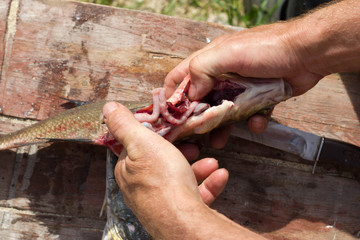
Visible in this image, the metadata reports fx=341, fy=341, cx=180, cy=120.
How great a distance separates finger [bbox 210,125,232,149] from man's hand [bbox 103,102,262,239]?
967 mm

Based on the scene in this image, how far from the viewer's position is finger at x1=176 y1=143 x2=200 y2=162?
2992mm

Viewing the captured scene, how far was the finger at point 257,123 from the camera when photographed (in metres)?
2.89

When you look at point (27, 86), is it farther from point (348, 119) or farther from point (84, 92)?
point (348, 119)

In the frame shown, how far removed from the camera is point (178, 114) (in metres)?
2.56

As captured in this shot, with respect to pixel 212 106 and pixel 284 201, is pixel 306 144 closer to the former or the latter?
pixel 284 201

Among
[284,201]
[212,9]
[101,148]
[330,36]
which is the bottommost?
[284,201]

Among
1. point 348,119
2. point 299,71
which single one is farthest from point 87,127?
point 348,119

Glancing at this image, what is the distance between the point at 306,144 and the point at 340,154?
0.34 m

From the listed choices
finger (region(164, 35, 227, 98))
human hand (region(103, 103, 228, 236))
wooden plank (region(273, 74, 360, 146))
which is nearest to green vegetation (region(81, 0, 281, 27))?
wooden plank (region(273, 74, 360, 146))

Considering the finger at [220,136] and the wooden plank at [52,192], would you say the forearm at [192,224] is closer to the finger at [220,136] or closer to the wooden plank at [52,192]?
the finger at [220,136]

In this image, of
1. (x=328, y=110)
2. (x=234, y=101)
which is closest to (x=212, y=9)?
(x=328, y=110)

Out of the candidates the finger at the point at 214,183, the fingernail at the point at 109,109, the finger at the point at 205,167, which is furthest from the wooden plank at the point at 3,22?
the finger at the point at 214,183

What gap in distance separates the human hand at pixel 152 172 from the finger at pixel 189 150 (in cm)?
82

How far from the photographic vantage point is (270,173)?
10.9 feet
